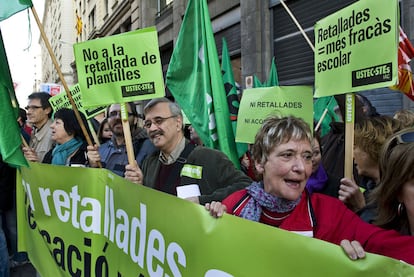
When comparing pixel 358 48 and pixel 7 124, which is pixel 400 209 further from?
pixel 7 124

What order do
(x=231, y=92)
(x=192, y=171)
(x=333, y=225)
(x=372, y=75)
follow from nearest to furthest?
(x=333, y=225), (x=372, y=75), (x=192, y=171), (x=231, y=92)

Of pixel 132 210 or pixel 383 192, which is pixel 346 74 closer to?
pixel 383 192

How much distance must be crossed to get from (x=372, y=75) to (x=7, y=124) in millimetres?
2391

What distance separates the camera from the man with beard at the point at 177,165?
2547 millimetres

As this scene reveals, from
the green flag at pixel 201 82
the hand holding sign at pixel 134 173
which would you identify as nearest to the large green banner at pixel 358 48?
the hand holding sign at pixel 134 173

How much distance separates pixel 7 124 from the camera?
9.79ft

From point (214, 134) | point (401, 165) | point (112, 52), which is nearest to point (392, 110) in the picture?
point (214, 134)

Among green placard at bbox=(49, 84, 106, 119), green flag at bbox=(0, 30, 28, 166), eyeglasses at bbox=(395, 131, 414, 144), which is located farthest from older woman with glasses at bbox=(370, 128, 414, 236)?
green placard at bbox=(49, 84, 106, 119)

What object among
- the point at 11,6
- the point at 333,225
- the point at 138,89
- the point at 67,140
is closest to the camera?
the point at 333,225

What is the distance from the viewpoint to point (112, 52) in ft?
9.29

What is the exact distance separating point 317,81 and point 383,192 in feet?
3.16

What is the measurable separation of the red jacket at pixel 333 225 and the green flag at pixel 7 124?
5.91ft

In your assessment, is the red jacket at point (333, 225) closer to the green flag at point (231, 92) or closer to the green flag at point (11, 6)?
the green flag at point (11, 6)

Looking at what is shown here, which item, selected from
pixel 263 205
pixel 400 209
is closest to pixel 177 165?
pixel 263 205
